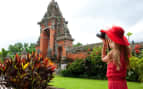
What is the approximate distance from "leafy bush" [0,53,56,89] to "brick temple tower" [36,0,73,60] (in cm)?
1200

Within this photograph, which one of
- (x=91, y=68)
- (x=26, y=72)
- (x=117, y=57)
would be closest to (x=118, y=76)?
(x=117, y=57)

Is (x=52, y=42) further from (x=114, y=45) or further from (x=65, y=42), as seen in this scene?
(x=114, y=45)

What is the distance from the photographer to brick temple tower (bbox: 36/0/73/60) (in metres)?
17.8

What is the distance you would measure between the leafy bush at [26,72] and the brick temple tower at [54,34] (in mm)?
12001

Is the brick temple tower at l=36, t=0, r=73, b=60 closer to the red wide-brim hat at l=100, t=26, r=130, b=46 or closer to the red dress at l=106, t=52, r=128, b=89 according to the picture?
the red dress at l=106, t=52, r=128, b=89

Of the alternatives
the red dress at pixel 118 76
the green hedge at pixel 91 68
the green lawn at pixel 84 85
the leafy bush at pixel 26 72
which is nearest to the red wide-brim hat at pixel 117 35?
the red dress at pixel 118 76

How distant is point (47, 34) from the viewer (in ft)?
71.7

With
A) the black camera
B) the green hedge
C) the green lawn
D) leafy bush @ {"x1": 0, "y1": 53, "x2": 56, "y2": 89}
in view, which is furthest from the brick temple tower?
the black camera

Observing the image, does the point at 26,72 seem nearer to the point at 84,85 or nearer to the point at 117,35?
the point at 117,35

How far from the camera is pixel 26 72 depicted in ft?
13.8

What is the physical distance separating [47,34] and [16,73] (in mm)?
17837

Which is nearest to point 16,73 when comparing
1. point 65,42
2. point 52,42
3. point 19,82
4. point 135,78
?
point 19,82

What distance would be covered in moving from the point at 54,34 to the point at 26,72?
15.4 metres

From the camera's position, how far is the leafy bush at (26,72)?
417cm
